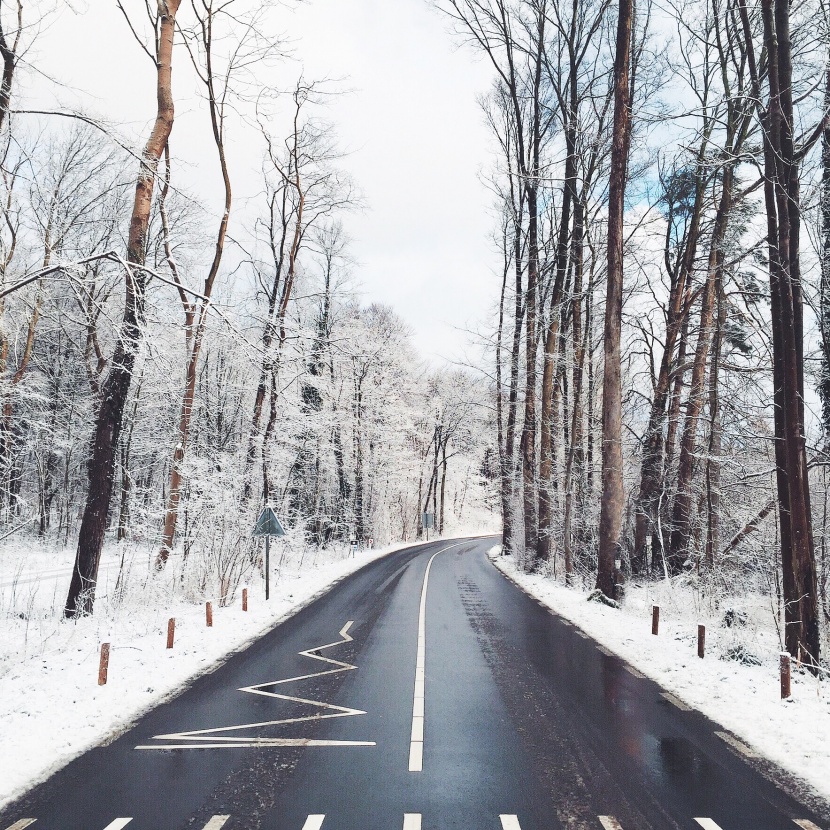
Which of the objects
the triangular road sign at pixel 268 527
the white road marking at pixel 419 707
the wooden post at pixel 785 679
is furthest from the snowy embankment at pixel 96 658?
the wooden post at pixel 785 679

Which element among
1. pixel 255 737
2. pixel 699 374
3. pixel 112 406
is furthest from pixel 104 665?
pixel 699 374

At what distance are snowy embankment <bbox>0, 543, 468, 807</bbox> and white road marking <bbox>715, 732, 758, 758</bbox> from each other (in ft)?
21.9

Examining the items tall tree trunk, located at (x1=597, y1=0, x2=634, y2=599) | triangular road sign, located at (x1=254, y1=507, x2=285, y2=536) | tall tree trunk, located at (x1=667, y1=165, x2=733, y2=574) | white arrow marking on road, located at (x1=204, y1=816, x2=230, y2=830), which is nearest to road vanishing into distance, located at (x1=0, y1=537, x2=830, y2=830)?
white arrow marking on road, located at (x1=204, y1=816, x2=230, y2=830)

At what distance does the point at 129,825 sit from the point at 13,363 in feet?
98.0

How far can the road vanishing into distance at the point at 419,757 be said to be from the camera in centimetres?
486

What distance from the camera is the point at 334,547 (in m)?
30.5

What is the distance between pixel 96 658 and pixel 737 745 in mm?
8873

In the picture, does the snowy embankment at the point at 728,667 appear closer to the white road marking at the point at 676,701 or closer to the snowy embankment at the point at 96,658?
the white road marking at the point at 676,701

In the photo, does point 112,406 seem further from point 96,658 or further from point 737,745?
point 737,745

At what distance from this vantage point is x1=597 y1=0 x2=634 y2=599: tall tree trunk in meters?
14.6

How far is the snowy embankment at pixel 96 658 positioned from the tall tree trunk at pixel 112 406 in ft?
2.30

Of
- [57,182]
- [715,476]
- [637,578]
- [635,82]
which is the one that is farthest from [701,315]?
[57,182]

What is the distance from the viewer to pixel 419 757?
19.7ft

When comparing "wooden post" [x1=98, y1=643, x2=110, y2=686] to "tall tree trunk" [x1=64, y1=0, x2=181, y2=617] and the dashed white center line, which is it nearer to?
"tall tree trunk" [x1=64, y1=0, x2=181, y2=617]
